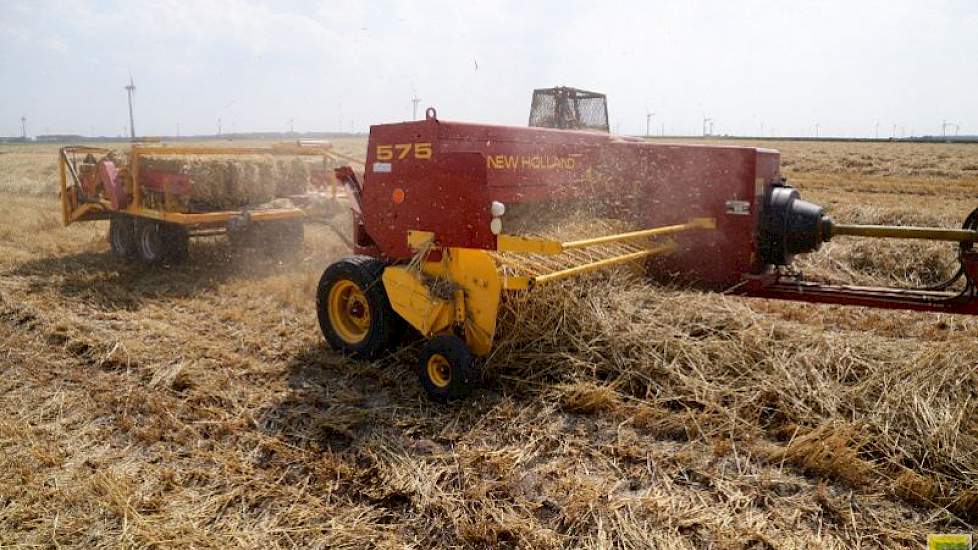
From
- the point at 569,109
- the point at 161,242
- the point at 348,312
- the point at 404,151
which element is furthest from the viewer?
the point at 161,242

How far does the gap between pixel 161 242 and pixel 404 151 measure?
201 inches

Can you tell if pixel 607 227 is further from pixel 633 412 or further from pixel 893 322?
pixel 893 322

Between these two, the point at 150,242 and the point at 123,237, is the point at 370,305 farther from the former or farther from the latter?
the point at 123,237

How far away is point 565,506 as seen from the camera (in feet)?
9.43

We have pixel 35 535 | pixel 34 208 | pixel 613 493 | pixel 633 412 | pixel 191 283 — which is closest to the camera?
pixel 35 535

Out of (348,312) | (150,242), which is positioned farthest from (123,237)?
(348,312)

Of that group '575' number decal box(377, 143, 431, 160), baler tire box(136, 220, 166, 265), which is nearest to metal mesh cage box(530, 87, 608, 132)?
'575' number decal box(377, 143, 431, 160)

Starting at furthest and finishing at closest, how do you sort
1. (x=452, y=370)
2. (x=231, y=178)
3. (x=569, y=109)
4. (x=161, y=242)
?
1. (x=231, y=178)
2. (x=161, y=242)
3. (x=569, y=109)
4. (x=452, y=370)

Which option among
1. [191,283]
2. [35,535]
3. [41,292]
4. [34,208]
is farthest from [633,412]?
[34,208]

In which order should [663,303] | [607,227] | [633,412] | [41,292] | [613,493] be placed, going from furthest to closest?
[41,292] → [607,227] → [663,303] → [633,412] → [613,493]

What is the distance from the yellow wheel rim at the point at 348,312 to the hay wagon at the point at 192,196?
3.38 meters

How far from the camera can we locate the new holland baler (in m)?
3.97

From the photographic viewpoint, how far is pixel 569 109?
7.57m

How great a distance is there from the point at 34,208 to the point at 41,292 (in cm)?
873
